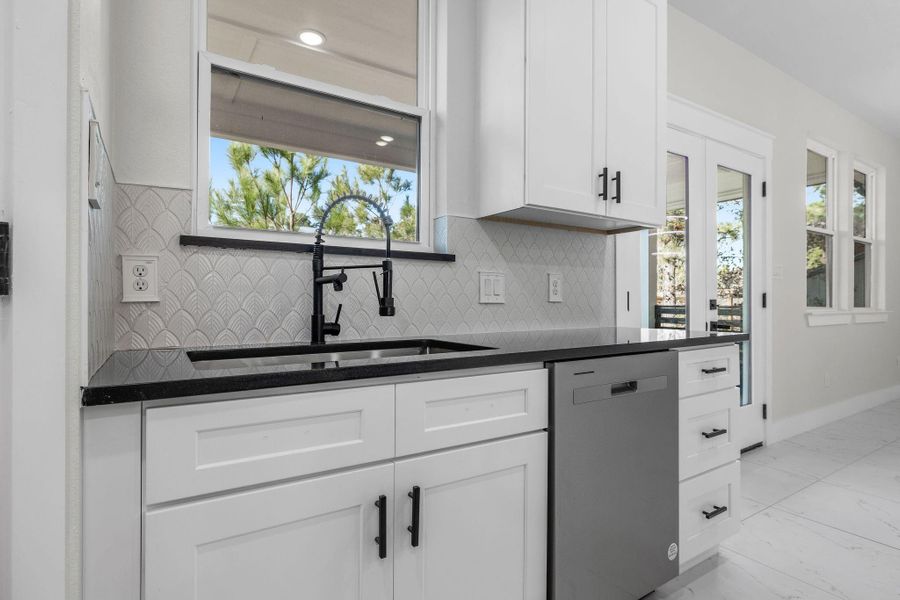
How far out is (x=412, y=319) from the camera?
1821 millimetres

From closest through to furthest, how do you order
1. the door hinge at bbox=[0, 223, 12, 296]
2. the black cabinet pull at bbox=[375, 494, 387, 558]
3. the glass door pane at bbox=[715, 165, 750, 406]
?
the door hinge at bbox=[0, 223, 12, 296] → the black cabinet pull at bbox=[375, 494, 387, 558] → the glass door pane at bbox=[715, 165, 750, 406]

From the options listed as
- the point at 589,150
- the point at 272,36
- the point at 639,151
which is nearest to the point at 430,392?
the point at 589,150

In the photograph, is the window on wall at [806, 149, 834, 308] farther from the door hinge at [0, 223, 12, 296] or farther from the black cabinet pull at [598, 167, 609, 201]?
the door hinge at [0, 223, 12, 296]

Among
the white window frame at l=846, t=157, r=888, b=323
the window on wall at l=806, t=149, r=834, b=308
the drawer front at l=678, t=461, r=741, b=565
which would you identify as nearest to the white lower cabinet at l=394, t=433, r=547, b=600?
the drawer front at l=678, t=461, r=741, b=565

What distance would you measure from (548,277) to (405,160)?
800 millimetres

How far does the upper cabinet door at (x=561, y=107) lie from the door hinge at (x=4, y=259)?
4.61ft

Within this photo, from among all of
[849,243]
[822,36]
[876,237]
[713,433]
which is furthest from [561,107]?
[876,237]

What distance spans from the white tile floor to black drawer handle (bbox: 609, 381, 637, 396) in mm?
762

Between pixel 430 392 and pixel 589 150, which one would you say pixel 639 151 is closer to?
pixel 589 150

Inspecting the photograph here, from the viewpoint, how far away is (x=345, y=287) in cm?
169

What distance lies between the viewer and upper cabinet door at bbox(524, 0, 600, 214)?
175 cm

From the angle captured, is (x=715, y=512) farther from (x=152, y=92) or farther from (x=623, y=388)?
(x=152, y=92)

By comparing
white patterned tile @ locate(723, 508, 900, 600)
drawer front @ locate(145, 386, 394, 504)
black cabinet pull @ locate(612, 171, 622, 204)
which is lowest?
white patterned tile @ locate(723, 508, 900, 600)

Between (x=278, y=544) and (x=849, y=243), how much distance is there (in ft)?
17.3
